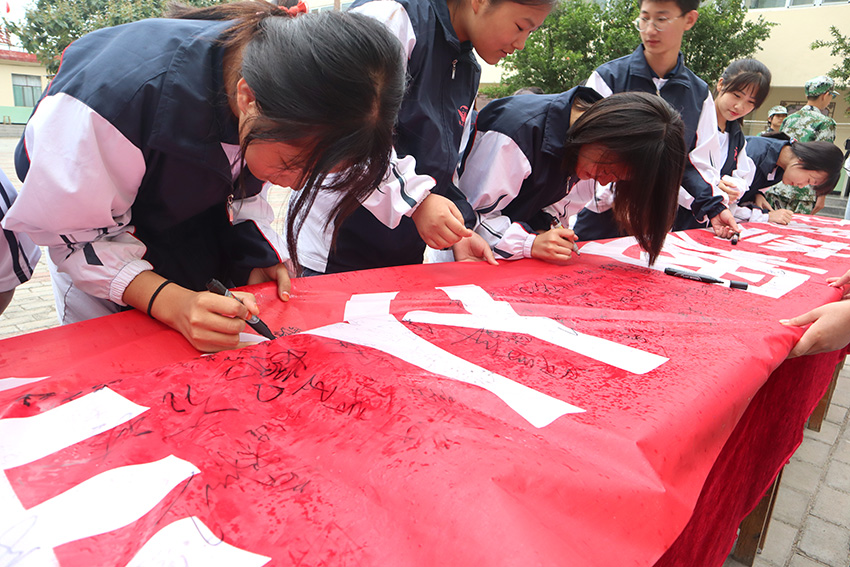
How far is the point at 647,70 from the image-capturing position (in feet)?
6.75

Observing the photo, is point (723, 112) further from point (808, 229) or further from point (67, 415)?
point (67, 415)

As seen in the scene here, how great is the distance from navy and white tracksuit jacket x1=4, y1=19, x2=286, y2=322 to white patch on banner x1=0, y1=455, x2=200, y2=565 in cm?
40

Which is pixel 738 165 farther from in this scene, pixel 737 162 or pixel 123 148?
pixel 123 148

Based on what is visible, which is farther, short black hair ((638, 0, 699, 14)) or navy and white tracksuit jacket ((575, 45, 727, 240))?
navy and white tracksuit jacket ((575, 45, 727, 240))

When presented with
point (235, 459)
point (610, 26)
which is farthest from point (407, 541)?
point (610, 26)

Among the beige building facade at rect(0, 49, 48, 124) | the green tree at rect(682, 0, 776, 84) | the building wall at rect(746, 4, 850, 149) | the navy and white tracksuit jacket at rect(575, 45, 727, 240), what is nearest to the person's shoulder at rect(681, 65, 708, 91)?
the navy and white tracksuit jacket at rect(575, 45, 727, 240)

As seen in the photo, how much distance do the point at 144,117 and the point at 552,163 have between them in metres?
1.03

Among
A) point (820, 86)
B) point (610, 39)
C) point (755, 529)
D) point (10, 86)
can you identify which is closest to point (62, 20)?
point (10, 86)

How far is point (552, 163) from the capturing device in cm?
147

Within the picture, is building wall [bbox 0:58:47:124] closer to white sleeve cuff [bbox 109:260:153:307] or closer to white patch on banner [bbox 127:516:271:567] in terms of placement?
white sleeve cuff [bbox 109:260:153:307]

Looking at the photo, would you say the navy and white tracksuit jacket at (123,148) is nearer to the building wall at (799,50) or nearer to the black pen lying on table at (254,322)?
the black pen lying on table at (254,322)

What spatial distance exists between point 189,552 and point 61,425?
258 mm

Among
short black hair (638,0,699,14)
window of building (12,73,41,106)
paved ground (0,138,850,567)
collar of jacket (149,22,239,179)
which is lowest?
window of building (12,73,41,106)

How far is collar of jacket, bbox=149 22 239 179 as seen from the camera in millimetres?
730
